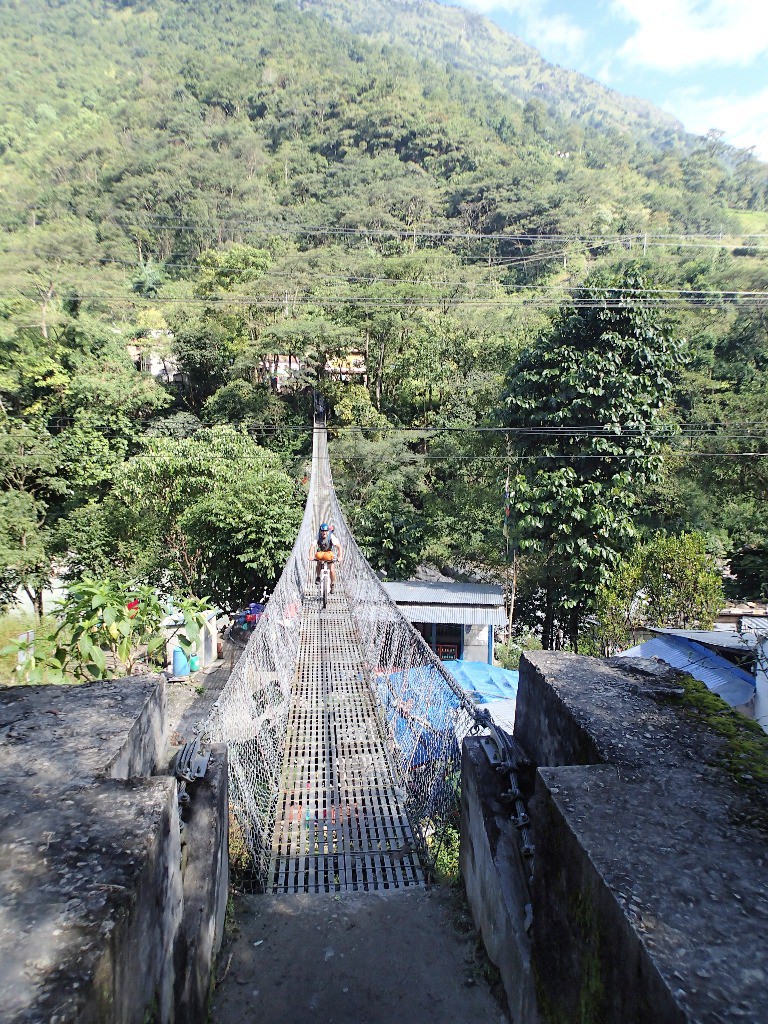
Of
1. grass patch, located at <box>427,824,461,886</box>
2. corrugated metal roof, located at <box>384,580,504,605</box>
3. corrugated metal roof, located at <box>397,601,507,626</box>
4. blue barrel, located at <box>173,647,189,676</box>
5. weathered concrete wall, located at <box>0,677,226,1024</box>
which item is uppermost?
weathered concrete wall, located at <box>0,677,226,1024</box>

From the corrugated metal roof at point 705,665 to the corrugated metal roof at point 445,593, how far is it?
215cm

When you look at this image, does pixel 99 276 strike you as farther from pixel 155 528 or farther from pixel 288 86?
pixel 288 86

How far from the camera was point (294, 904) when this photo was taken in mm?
1288

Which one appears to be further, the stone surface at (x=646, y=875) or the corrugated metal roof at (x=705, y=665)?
the corrugated metal roof at (x=705, y=665)

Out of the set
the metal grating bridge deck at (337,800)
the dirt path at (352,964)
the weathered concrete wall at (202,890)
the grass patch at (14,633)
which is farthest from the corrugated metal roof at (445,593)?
the weathered concrete wall at (202,890)

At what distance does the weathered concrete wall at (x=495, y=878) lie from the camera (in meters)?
0.94

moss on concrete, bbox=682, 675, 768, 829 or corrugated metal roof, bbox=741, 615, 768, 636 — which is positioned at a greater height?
moss on concrete, bbox=682, 675, 768, 829

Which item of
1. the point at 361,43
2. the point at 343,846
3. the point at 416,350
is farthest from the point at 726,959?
the point at 361,43

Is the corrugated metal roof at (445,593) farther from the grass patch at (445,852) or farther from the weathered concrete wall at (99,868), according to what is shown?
Answer: the weathered concrete wall at (99,868)

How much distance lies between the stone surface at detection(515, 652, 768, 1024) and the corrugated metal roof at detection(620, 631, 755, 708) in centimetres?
384

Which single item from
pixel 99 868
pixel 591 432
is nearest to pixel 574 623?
pixel 591 432

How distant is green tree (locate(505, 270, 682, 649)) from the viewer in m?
7.58

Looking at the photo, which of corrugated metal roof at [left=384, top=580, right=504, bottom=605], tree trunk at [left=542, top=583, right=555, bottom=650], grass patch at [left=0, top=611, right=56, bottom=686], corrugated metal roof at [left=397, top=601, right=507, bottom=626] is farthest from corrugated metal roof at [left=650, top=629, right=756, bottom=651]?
grass patch at [left=0, top=611, right=56, bottom=686]

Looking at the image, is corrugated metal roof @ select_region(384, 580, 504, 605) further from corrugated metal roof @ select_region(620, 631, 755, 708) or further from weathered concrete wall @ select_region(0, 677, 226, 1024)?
weathered concrete wall @ select_region(0, 677, 226, 1024)
